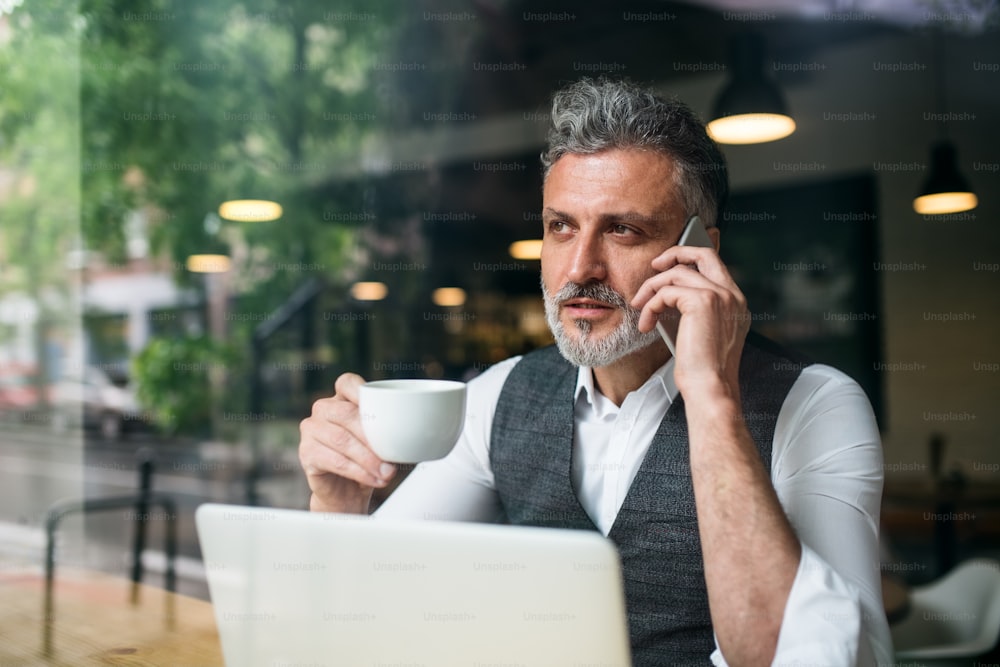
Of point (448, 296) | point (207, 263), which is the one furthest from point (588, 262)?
point (448, 296)

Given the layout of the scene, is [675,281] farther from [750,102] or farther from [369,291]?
[369,291]

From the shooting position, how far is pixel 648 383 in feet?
4.80

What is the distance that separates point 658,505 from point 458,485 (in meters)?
0.47

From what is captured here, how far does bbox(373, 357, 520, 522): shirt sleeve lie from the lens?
1.61 meters

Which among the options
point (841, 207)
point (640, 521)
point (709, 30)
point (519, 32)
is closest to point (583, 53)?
point (519, 32)

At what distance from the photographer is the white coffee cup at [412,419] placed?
0.99 meters

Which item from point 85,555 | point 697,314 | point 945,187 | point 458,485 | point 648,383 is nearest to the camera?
point 697,314

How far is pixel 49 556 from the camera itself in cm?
206

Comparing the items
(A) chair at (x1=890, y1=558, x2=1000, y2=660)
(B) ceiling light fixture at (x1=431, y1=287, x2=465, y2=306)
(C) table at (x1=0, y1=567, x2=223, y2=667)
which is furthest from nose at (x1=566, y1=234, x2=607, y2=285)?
(B) ceiling light fixture at (x1=431, y1=287, x2=465, y2=306)

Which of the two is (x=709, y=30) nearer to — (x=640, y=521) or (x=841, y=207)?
(x=841, y=207)

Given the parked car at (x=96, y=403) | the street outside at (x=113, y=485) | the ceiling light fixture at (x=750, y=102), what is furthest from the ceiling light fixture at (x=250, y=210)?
the ceiling light fixture at (x=750, y=102)

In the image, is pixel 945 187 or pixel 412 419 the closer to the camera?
pixel 412 419

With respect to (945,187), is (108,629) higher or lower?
lower

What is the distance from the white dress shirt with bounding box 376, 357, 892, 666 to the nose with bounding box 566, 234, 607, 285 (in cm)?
24
